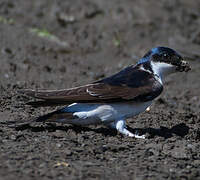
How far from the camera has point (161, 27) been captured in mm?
10906

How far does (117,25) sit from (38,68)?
8.75ft

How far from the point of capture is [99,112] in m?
5.37

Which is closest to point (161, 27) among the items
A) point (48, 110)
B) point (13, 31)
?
point (13, 31)

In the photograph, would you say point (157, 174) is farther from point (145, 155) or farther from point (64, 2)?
point (64, 2)

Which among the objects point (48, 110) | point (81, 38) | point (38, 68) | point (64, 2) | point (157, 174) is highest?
point (64, 2)

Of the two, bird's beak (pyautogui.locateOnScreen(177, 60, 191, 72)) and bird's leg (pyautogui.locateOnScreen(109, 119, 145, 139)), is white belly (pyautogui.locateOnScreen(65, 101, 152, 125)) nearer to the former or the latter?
bird's leg (pyautogui.locateOnScreen(109, 119, 145, 139))

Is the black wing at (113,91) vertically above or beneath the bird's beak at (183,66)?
beneath

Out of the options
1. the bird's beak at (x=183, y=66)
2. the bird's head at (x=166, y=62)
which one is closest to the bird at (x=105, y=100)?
the bird's head at (x=166, y=62)

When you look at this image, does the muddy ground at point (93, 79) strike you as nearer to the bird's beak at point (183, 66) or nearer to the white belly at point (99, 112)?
the white belly at point (99, 112)

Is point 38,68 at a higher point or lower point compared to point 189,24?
lower

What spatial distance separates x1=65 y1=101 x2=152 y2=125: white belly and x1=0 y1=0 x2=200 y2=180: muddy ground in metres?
0.15

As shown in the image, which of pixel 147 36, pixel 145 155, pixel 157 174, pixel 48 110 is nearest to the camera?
pixel 157 174

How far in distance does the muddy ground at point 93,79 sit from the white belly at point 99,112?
148 millimetres

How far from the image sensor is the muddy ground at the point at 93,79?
438 centimetres
